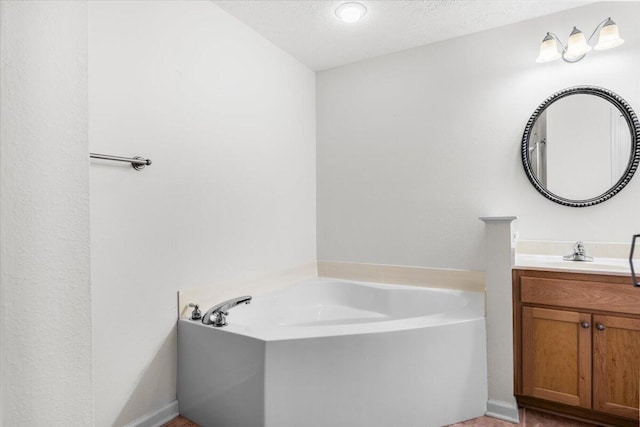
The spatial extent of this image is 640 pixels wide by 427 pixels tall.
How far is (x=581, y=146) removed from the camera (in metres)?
2.22

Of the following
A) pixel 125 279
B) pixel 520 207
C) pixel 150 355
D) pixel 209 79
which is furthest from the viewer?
pixel 520 207

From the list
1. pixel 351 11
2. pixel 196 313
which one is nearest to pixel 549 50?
pixel 351 11

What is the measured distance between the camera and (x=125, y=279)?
1.67m

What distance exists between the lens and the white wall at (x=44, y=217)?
63cm

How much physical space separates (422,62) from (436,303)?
5.87 feet

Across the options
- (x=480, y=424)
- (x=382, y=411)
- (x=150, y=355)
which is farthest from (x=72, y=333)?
(x=480, y=424)

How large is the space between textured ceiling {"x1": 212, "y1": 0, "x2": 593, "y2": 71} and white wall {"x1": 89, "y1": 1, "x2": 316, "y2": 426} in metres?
0.17

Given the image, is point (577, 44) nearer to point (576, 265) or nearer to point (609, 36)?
point (609, 36)

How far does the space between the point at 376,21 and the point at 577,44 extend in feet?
3.93

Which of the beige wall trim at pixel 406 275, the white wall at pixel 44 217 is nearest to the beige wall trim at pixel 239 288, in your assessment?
the beige wall trim at pixel 406 275

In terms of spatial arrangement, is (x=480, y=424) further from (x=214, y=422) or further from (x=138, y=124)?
(x=138, y=124)

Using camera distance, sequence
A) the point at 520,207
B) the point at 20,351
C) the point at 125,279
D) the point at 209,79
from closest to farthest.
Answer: the point at 20,351
the point at 125,279
the point at 209,79
the point at 520,207

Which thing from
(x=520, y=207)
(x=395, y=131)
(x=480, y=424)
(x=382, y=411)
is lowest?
(x=480, y=424)

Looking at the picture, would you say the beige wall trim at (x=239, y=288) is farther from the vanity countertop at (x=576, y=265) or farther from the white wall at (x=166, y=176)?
the vanity countertop at (x=576, y=265)
